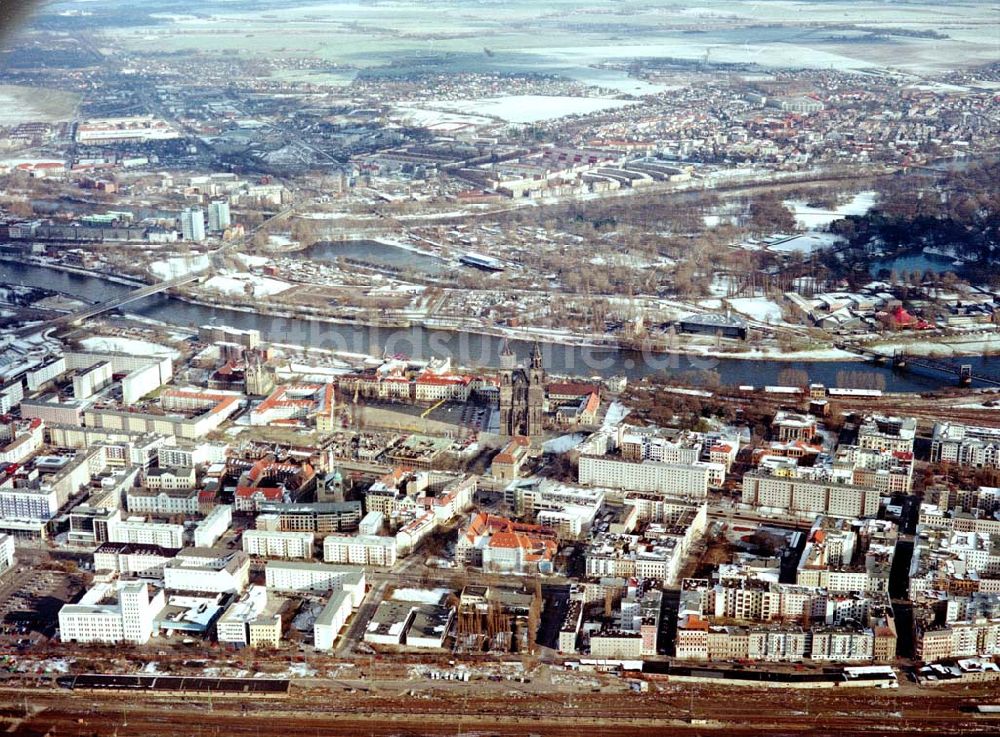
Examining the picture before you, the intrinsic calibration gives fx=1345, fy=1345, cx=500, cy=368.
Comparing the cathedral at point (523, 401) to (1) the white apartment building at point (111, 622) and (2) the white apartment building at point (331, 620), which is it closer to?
(2) the white apartment building at point (331, 620)

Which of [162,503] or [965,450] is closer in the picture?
[162,503]

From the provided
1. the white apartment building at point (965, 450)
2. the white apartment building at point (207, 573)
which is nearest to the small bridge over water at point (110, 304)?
the white apartment building at point (207, 573)

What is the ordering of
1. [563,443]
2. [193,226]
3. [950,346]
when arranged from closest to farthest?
1. [563,443]
2. [950,346]
3. [193,226]

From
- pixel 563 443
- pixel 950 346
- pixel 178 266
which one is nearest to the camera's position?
pixel 563 443

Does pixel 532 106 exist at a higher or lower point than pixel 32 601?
higher

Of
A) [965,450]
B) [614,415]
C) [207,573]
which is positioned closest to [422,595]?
[207,573]

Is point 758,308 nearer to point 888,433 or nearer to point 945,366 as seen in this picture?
point 945,366
